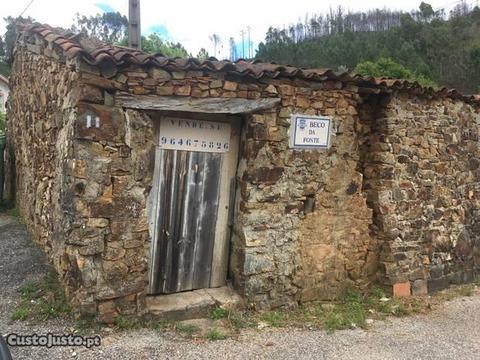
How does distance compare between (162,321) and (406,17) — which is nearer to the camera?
(162,321)

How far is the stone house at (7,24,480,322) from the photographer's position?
395 cm

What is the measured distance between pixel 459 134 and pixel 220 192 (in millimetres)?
3684

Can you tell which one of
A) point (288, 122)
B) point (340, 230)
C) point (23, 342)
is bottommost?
point (23, 342)

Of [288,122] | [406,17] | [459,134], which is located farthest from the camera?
[406,17]

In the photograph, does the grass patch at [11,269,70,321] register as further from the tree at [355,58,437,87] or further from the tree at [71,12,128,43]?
the tree at [71,12,128,43]

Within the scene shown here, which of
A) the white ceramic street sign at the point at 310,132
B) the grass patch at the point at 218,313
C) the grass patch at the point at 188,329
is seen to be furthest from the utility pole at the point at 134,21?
the grass patch at the point at 188,329

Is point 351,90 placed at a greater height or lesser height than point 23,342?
greater

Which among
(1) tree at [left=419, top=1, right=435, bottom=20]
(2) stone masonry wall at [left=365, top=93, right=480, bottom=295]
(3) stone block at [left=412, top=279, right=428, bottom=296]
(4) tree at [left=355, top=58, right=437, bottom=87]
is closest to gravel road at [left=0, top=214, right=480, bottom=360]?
(3) stone block at [left=412, top=279, right=428, bottom=296]

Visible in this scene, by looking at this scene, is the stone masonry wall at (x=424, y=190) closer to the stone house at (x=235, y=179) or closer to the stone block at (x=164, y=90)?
the stone house at (x=235, y=179)

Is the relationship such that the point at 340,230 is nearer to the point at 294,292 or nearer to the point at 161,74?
the point at 294,292

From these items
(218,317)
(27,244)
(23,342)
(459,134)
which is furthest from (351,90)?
(27,244)

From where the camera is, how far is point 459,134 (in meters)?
6.20

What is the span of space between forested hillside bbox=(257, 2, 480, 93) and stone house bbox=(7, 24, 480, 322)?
19.6 metres

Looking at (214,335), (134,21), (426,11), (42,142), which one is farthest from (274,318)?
(426,11)
